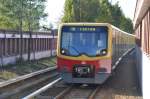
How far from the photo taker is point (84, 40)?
72.6 ft

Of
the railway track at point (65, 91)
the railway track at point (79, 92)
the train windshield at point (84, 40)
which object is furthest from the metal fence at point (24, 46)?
the train windshield at point (84, 40)

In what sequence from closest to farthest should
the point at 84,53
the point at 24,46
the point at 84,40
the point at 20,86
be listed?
the point at 84,53, the point at 84,40, the point at 20,86, the point at 24,46

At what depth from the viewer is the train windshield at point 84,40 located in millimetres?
21766

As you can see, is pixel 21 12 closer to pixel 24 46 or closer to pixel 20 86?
pixel 24 46

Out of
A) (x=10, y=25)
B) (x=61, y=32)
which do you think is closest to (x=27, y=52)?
(x=10, y=25)

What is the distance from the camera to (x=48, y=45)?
159 feet

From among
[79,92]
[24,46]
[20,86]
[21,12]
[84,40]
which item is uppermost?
[21,12]

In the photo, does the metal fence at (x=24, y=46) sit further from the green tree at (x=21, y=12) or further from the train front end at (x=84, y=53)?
the train front end at (x=84, y=53)

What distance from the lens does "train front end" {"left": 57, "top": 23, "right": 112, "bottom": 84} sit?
2156cm

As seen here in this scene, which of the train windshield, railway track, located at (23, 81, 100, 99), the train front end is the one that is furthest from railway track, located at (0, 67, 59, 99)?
the train windshield

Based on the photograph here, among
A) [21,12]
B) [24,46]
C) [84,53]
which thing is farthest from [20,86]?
[21,12]

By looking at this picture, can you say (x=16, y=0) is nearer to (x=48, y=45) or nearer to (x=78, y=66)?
(x=48, y=45)

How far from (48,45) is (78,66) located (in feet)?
88.6

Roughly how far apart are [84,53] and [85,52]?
6 cm
